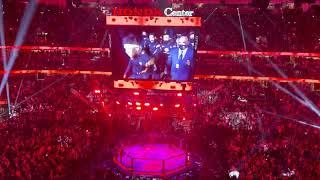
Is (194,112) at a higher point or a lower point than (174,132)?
higher

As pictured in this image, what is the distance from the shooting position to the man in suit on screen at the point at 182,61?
1384 cm

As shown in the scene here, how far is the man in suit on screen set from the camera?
45.4ft

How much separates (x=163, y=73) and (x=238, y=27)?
1283cm

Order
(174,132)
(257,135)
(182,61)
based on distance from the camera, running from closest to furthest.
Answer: (257,135) → (182,61) → (174,132)

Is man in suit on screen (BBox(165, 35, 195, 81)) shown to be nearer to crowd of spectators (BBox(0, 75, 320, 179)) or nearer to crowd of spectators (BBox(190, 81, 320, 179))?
crowd of spectators (BBox(0, 75, 320, 179))

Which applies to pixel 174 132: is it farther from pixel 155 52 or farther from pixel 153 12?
pixel 153 12

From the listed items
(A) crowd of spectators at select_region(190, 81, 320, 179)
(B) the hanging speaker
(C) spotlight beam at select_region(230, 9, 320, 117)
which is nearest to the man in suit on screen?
(A) crowd of spectators at select_region(190, 81, 320, 179)

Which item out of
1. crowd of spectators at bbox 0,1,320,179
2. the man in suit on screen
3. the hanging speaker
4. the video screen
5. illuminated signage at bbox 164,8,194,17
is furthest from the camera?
the man in suit on screen

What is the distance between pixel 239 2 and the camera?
42.1ft

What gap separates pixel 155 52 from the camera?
13953 millimetres

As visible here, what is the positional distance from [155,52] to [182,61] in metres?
1.04

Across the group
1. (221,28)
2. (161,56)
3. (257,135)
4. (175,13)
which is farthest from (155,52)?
(221,28)

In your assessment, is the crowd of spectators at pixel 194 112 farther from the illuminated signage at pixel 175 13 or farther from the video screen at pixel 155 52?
the illuminated signage at pixel 175 13

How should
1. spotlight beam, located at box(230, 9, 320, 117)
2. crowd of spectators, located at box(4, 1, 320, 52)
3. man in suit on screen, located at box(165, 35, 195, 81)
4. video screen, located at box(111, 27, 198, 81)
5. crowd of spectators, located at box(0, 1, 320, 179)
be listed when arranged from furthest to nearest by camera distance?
crowd of spectators, located at box(4, 1, 320, 52) → spotlight beam, located at box(230, 9, 320, 117) → man in suit on screen, located at box(165, 35, 195, 81) → video screen, located at box(111, 27, 198, 81) → crowd of spectators, located at box(0, 1, 320, 179)
